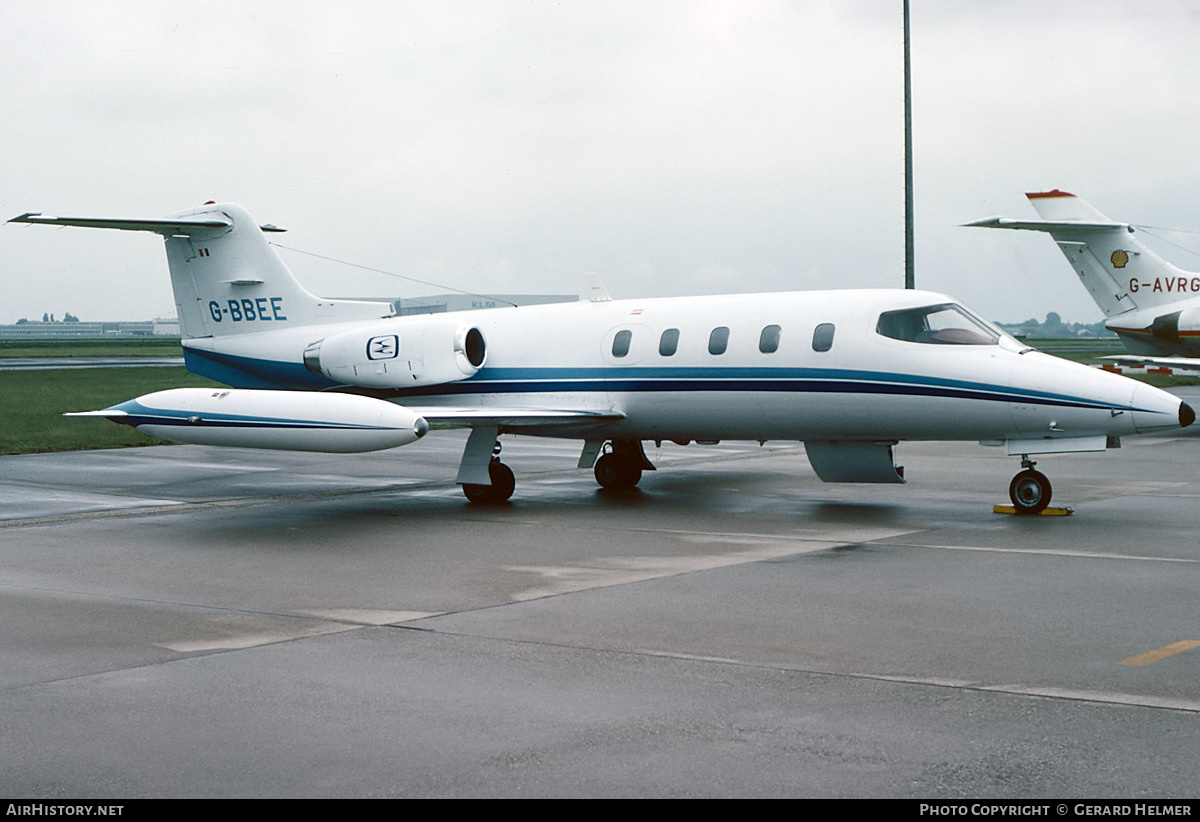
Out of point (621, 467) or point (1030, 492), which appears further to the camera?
point (621, 467)

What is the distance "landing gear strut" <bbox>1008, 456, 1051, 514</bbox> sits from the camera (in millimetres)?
14125

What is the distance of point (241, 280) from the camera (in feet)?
61.5

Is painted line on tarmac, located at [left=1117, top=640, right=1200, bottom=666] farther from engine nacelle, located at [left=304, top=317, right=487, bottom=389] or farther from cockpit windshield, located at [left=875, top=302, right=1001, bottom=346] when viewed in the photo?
Result: engine nacelle, located at [left=304, top=317, right=487, bottom=389]

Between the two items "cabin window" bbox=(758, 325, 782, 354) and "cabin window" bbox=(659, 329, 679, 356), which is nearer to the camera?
"cabin window" bbox=(758, 325, 782, 354)

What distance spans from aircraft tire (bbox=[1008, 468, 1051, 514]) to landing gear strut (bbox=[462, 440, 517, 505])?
5877mm

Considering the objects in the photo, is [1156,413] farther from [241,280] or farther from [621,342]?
[241,280]

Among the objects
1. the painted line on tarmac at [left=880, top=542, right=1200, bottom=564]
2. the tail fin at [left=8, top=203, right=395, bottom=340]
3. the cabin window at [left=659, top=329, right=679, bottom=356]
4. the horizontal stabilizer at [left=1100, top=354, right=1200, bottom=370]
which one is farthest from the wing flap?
the horizontal stabilizer at [left=1100, top=354, right=1200, bottom=370]

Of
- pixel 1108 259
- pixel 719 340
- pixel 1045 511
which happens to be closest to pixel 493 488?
pixel 719 340

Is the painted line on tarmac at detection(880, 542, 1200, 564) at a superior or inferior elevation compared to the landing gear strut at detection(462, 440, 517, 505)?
inferior

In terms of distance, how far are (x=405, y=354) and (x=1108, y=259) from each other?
21.9 metres

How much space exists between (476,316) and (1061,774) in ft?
44.6

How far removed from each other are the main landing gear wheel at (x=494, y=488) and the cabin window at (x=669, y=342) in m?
2.40

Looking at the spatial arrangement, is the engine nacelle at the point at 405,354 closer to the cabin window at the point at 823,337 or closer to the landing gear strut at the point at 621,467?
the landing gear strut at the point at 621,467

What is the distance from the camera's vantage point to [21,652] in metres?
7.76
